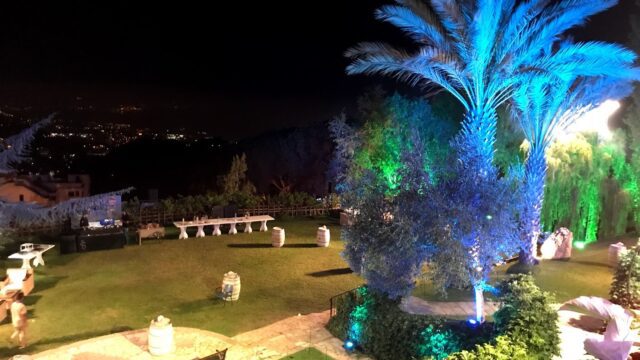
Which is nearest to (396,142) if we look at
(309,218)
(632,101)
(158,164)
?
(309,218)

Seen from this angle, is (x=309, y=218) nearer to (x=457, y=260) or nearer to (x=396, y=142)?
(x=396, y=142)

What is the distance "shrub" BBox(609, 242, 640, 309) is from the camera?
1204cm

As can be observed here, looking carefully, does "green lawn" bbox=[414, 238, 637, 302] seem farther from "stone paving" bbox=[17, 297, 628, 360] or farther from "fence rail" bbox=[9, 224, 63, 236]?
"fence rail" bbox=[9, 224, 63, 236]

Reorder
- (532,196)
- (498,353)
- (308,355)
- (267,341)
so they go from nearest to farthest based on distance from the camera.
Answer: (498,353) → (308,355) → (267,341) → (532,196)

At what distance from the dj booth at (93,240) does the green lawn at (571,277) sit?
1092 cm

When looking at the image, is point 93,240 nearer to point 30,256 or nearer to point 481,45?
point 30,256

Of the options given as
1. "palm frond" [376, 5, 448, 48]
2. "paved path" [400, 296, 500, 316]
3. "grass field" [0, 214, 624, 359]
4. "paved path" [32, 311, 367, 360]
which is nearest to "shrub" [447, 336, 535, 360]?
"paved path" [32, 311, 367, 360]

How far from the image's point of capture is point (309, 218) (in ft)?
81.1

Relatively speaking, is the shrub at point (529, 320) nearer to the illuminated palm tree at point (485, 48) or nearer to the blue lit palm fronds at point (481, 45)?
the blue lit palm fronds at point (481, 45)

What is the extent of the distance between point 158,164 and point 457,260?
5513 centimetres

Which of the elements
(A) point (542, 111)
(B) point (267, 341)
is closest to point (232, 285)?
(B) point (267, 341)

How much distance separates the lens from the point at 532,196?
52.3 feet

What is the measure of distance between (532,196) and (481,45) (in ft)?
17.5

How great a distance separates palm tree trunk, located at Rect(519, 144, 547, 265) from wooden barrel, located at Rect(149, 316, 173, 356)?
1092 centimetres
